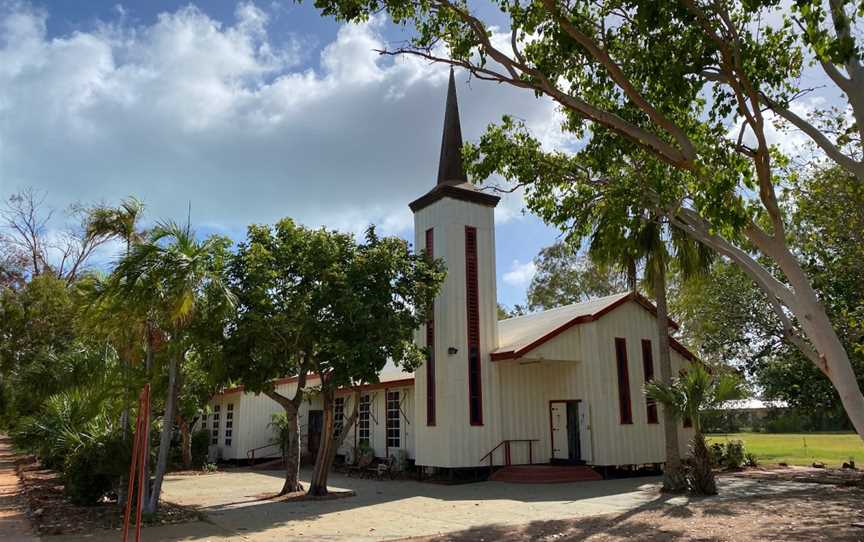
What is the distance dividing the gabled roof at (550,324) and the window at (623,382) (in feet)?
4.04

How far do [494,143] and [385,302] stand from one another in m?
5.00

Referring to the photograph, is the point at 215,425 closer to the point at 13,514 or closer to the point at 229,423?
the point at 229,423

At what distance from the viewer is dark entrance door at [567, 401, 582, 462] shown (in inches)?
784

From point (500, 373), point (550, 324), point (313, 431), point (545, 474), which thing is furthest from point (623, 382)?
point (313, 431)

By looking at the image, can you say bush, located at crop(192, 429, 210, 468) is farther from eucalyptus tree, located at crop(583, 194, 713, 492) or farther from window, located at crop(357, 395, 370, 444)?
eucalyptus tree, located at crop(583, 194, 713, 492)

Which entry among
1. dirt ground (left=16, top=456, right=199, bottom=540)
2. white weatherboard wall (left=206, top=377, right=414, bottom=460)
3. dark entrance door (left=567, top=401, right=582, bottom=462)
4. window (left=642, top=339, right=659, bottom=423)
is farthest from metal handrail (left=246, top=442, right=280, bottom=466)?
window (left=642, top=339, right=659, bottom=423)

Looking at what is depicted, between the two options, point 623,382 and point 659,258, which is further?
A: point 623,382

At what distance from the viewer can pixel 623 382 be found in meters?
20.4

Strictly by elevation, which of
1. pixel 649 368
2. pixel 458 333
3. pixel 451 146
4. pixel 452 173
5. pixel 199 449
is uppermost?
pixel 451 146

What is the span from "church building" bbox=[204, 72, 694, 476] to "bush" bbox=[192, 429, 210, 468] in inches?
329

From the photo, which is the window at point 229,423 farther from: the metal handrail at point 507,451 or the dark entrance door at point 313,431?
the metal handrail at point 507,451

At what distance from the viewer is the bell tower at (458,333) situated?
1878 cm

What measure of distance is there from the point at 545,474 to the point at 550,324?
4.77 meters

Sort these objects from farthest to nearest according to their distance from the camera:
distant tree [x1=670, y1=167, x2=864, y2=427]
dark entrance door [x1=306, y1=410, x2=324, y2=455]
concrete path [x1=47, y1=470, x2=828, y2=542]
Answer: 1. dark entrance door [x1=306, y1=410, x2=324, y2=455]
2. distant tree [x1=670, y1=167, x2=864, y2=427]
3. concrete path [x1=47, y1=470, x2=828, y2=542]
